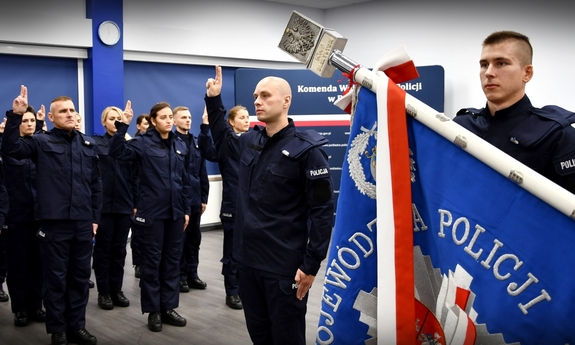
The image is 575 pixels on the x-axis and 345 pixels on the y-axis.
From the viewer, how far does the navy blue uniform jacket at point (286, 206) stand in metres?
2.88

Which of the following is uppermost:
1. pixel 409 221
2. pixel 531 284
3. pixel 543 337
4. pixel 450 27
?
pixel 450 27

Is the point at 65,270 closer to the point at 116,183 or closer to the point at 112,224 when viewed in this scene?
the point at 112,224

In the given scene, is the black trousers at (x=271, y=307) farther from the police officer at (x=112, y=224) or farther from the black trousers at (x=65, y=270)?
the police officer at (x=112, y=224)

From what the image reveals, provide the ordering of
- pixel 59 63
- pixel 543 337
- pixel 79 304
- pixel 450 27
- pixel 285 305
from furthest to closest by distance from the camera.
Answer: pixel 450 27 < pixel 59 63 < pixel 79 304 < pixel 285 305 < pixel 543 337

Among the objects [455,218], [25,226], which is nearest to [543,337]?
[455,218]

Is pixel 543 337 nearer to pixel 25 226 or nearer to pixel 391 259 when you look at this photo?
pixel 391 259

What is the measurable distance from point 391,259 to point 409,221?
0.35ft

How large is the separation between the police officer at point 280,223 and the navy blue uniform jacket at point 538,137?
3.71ft

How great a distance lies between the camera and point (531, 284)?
1.35 m

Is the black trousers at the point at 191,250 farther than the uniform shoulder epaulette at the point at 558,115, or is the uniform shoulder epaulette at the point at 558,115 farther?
the black trousers at the point at 191,250

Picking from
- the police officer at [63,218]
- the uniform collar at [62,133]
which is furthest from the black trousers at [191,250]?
the uniform collar at [62,133]

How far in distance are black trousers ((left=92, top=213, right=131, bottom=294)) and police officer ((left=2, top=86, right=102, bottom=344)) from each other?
95 centimetres

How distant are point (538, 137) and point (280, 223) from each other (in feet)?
4.69

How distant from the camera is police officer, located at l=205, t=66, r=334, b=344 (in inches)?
113
